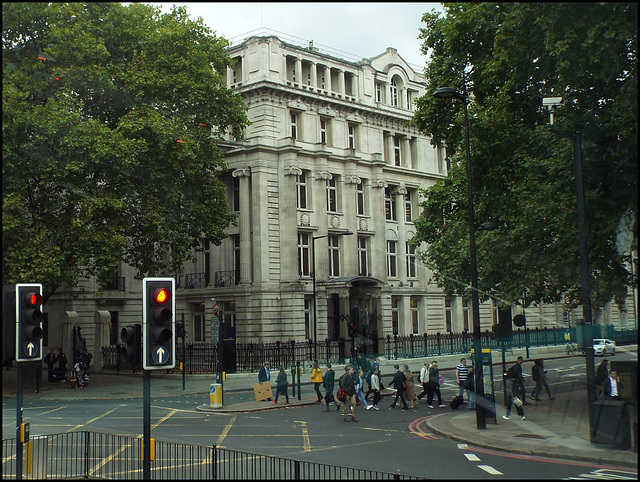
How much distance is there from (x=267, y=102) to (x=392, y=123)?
12043mm

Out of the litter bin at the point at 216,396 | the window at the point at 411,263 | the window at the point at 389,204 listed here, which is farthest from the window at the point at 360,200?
the litter bin at the point at 216,396

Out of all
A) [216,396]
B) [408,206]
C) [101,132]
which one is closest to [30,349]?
[216,396]

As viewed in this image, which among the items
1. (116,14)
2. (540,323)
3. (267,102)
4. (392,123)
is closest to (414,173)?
(392,123)

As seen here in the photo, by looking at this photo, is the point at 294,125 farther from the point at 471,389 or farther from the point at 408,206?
the point at 471,389

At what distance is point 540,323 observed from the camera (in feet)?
113

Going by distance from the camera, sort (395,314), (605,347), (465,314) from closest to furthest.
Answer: (605,347)
(395,314)
(465,314)

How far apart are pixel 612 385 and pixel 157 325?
520 inches

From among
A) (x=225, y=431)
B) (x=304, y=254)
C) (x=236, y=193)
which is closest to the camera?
(x=225, y=431)

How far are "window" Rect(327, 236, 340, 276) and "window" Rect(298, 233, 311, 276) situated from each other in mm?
2265

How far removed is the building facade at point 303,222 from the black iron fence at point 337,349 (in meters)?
1.19

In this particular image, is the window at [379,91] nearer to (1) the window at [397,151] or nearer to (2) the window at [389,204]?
(1) the window at [397,151]

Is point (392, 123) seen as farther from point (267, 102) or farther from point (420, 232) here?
point (420, 232)

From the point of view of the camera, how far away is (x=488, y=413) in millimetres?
20734

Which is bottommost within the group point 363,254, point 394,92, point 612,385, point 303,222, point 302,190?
point 612,385
